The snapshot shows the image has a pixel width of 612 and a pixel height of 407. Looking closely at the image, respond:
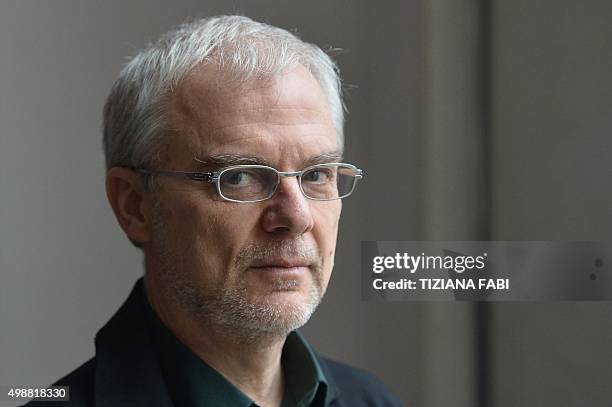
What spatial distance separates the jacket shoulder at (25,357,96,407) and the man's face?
0.71ft

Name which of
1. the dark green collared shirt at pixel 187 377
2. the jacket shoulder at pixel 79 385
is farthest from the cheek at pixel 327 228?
the jacket shoulder at pixel 79 385

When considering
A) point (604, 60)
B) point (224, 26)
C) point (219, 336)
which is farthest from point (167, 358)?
point (604, 60)

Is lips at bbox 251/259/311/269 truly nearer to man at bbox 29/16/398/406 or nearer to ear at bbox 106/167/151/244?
man at bbox 29/16/398/406

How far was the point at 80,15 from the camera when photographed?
5.07 ft

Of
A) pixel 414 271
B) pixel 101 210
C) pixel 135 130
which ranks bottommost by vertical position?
pixel 414 271

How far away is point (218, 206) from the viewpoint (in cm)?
129

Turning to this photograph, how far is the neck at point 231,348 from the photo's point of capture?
136 cm

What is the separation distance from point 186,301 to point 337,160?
0.32 metres

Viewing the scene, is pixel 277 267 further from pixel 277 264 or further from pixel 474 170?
pixel 474 170

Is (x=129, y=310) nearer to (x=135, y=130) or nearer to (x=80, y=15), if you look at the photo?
(x=135, y=130)

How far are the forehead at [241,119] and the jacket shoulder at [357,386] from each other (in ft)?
1.54

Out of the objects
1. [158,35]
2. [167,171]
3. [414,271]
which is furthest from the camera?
[414,271]

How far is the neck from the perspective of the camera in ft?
4.47

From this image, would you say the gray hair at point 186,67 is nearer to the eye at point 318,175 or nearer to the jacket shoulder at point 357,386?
the eye at point 318,175
